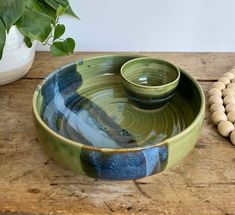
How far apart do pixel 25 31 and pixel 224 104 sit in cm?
34

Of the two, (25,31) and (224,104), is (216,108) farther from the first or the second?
(25,31)

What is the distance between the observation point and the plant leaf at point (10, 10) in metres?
0.54

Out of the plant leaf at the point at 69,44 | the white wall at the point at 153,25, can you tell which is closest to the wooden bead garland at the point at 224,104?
the white wall at the point at 153,25

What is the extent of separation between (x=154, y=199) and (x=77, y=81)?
0.84ft

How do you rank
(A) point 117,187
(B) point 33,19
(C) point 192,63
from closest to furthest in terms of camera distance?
(A) point 117,187, (B) point 33,19, (C) point 192,63

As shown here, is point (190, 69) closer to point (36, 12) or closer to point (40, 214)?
point (36, 12)

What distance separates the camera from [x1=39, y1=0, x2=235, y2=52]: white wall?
0.77 meters

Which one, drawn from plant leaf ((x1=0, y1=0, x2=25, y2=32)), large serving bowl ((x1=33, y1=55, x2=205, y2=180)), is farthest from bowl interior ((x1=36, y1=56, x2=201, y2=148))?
plant leaf ((x1=0, y1=0, x2=25, y2=32))

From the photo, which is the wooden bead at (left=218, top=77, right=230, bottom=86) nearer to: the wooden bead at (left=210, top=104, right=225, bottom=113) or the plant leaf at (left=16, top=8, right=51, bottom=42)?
the wooden bead at (left=210, top=104, right=225, bottom=113)

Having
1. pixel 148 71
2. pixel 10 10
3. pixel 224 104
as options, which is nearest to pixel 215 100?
pixel 224 104

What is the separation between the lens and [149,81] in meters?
0.63

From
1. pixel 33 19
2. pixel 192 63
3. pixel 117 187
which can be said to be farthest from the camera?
pixel 192 63

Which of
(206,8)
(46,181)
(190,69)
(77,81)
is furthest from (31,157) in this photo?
(206,8)

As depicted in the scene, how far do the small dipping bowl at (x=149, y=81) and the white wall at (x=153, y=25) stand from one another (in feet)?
0.65
